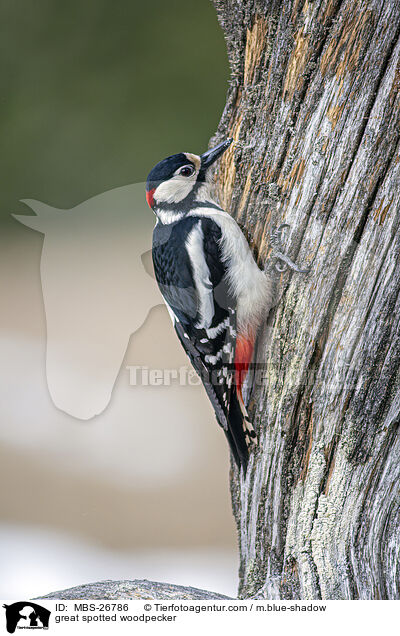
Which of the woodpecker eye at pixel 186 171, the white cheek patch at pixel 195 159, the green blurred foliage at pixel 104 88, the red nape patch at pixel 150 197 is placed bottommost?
the red nape patch at pixel 150 197

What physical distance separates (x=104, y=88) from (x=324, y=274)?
0.69 m

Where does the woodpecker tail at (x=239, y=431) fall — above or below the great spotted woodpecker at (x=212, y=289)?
below

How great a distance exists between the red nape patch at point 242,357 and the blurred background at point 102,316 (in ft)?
0.32

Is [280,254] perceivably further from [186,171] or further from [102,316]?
[102,316]

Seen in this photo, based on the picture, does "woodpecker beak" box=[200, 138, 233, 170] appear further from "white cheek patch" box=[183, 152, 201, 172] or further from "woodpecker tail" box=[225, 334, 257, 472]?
"woodpecker tail" box=[225, 334, 257, 472]

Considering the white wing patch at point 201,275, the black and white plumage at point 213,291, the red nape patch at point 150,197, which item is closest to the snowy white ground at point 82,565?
the black and white plumage at point 213,291

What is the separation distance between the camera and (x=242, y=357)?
4.28 ft

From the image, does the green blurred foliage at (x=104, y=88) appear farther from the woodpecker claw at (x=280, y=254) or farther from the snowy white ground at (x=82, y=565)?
the snowy white ground at (x=82, y=565)

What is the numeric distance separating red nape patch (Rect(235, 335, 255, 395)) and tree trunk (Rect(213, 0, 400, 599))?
0.03 m

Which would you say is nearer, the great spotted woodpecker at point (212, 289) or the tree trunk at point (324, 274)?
the tree trunk at point (324, 274)

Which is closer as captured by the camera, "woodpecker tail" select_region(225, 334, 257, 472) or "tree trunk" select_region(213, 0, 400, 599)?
"tree trunk" select_region(213, 0, 400, 599)
